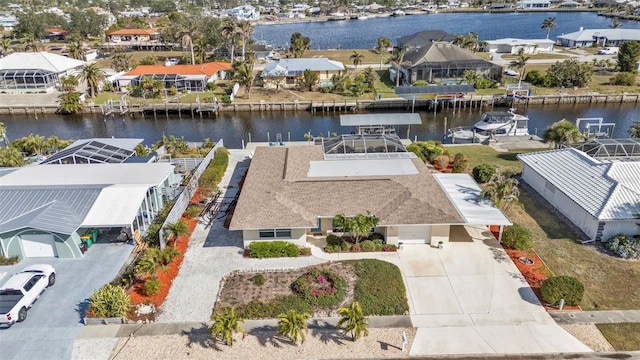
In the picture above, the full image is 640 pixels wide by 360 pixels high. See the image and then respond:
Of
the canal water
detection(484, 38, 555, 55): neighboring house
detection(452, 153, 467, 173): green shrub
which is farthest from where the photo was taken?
detection(484, 38, 555, 55): neighboring house

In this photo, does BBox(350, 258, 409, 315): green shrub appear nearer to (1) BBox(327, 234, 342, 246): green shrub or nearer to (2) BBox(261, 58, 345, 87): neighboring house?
(1) BBox(327, 234, 342, 246): green shrub

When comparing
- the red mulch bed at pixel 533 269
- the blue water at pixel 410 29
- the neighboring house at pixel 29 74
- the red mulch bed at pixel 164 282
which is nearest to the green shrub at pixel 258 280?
the red mulch bed at pixel 164 282

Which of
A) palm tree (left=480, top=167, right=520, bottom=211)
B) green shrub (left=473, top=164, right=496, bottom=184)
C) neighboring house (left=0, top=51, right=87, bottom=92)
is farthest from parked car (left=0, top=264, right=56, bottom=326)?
neighboring house (left=0, top=51, right=87, bottom=92)

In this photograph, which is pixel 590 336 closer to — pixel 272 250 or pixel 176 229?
pixel 272 250

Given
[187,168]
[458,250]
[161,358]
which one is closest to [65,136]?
[187,168]

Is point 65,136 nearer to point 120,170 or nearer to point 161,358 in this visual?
point 120,170

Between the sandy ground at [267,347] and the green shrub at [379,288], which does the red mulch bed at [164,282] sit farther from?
the green shrub at [379,288]
